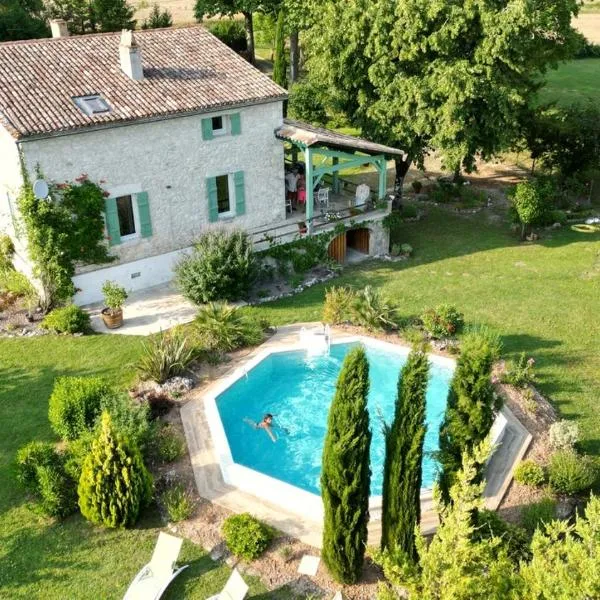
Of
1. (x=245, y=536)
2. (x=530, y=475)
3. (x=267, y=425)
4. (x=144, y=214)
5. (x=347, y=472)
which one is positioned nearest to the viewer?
(x=347, y=472)

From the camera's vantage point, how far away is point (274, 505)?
54.3ft

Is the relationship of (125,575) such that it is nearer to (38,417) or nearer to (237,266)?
(38,417)

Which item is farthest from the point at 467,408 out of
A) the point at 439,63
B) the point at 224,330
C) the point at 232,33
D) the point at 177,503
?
the point at 232,33

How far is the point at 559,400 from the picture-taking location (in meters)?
20.4

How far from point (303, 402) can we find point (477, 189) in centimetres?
2286

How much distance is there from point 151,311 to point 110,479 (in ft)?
36.0

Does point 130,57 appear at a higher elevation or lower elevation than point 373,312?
higher

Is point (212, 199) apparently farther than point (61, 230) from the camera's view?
Yes

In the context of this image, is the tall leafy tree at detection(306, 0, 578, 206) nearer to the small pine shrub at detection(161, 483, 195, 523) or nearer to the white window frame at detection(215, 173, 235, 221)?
the white window frame at detection(215, 173, 235, 221)

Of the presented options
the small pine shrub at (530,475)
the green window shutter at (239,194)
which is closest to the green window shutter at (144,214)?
the green window shutter at (239,194)

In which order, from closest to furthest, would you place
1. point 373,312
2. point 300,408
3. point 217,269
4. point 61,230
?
point 300,408, point 373,312, point 61,230, point 217,269

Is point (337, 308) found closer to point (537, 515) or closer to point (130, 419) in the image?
point (130, 419)

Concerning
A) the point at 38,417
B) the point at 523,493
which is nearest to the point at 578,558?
the point at 523,493

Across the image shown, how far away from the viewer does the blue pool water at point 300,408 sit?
18.5m
